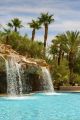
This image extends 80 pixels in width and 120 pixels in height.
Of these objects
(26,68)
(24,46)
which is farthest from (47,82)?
(24,46)

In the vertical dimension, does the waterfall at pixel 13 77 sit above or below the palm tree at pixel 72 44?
below

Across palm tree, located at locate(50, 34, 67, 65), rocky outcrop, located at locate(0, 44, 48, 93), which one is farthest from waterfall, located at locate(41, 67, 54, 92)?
palm tree, located at locate(50, 34, 67, 65)

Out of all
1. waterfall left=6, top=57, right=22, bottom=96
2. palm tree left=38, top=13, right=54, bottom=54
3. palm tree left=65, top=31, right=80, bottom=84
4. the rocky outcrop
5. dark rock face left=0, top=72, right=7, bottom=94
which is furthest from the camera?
palm tree left=38, top=13, right=54, bottom=54

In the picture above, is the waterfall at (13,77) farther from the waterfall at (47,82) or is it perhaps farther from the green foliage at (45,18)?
the green foliage at (45,18)

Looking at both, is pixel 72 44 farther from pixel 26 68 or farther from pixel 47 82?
pixel 26 68

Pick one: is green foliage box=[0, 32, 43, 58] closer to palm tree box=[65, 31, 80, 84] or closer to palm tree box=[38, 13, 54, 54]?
palm tree box=[65, 31, 80, 84]

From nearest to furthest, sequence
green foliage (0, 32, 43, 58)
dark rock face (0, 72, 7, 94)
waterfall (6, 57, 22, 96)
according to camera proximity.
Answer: waterfall (6, 57, 22, 96) → dark rock face (0, 72, 7, 94) → green foliage (0, 32, 43, 58)

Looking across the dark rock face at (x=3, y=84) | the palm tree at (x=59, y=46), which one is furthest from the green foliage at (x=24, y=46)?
the dark rock face at (x=3, y=84)

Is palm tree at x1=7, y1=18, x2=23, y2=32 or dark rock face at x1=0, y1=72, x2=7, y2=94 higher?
palm tree at x1=7, y1=18, x2=23, y2=32

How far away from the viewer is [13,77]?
28.3 meters

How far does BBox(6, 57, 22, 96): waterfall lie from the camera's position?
1064 inches

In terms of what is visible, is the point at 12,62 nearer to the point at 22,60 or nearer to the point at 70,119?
the point at 22,60

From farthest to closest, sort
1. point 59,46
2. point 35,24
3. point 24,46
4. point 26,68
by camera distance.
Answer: point 35,24
point 59,46
point 24,46
point 26,68

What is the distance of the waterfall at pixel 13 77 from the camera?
2702 centimetres
